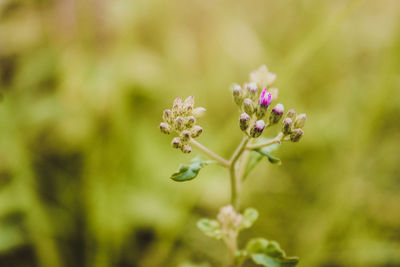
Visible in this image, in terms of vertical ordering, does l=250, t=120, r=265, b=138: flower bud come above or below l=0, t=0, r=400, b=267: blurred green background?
below

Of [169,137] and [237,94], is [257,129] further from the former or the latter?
[169,137]

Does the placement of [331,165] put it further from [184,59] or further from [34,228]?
[34,228]

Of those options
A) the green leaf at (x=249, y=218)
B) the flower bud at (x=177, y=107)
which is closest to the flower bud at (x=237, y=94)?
the flower bud at (x=177, y=107)

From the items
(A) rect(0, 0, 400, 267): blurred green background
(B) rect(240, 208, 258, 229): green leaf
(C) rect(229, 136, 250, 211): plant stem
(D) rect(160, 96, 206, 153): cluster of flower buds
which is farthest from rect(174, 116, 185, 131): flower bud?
(A) rect(0, 0, 400, 267): blurred green background

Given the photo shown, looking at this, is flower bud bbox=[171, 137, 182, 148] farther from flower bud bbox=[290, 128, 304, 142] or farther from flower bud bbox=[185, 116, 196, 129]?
flower bud bbox=[290, 128, 304, 142]

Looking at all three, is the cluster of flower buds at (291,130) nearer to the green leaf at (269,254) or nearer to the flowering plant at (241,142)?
the flowering plant at (241,142)

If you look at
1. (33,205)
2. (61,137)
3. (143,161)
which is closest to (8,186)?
(33,205)
